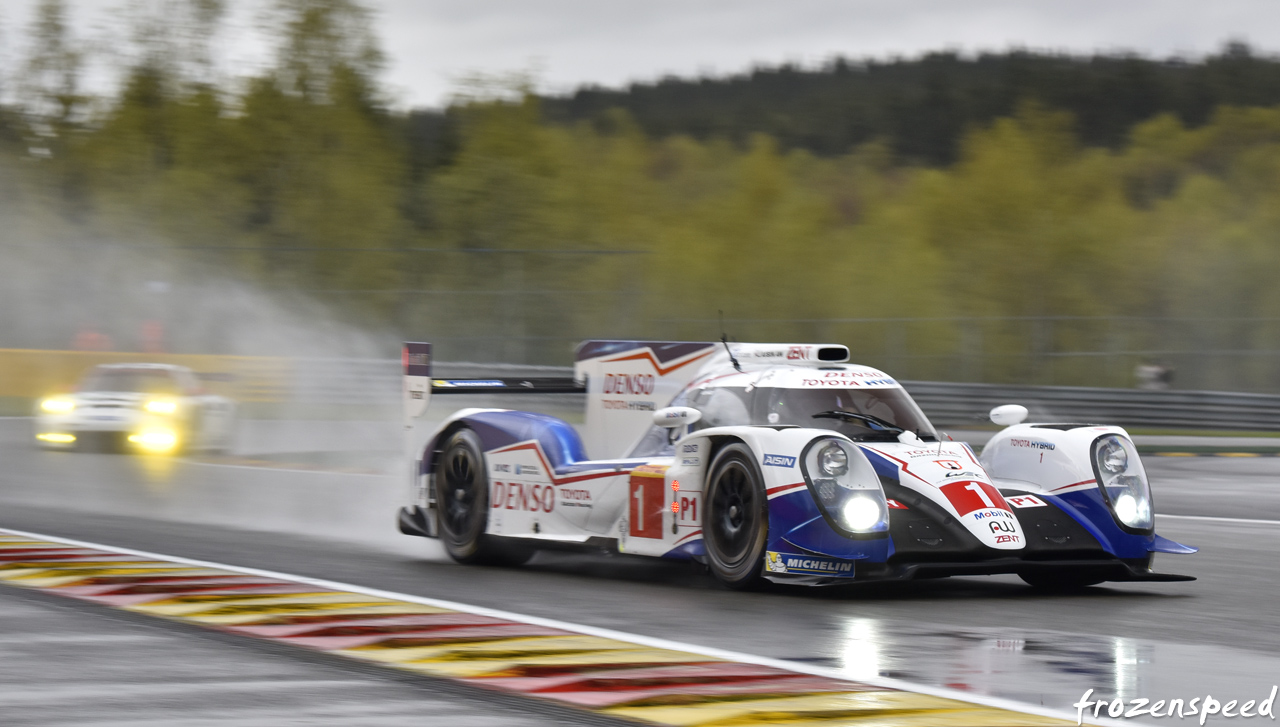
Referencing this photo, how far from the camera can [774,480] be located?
7.30 m

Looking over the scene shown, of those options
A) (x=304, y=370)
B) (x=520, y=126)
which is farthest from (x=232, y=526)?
(x=520, y=126)

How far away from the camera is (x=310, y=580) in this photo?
8.34 metres

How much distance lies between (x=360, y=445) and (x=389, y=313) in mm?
6751

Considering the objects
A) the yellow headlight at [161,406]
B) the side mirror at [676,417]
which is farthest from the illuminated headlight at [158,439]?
the side mirror at [676,417]

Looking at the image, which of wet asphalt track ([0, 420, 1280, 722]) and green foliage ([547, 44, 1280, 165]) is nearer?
wet asphalt track ([0, 420, 1280, 722])

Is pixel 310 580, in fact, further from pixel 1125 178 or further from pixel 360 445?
pixel 1125 178

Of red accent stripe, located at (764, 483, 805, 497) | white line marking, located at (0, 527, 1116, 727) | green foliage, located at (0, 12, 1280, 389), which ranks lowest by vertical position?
white line marking, located at (0, 527, 1116, 727)

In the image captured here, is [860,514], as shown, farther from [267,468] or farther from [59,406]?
[59,406]

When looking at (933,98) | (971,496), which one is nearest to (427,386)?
(971,496)

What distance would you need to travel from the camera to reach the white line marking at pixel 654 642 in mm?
5043

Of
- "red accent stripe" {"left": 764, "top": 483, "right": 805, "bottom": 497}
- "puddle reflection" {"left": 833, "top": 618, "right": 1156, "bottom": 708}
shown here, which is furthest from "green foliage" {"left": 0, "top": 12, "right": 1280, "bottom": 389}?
"puddle reflection" {"left": 833, "top": 618, "right": 1156, "bottom": 708}

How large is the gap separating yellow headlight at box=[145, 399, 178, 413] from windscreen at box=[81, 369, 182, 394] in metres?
0.23

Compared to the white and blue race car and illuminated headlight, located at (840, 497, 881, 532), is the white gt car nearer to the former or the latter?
the white and blue race car

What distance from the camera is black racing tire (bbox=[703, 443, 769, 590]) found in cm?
740
